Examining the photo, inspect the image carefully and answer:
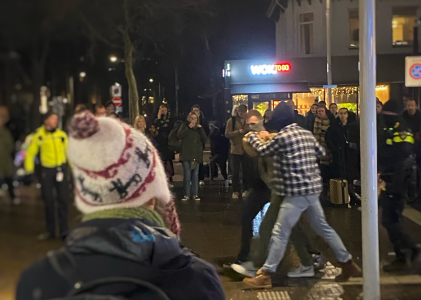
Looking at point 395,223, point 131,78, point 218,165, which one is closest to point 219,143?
point 218,165

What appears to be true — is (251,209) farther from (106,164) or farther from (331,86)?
(106,164)

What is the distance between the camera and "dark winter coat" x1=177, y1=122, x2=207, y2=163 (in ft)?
7.95

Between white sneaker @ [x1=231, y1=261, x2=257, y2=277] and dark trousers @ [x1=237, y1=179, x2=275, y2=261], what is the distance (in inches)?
6.0

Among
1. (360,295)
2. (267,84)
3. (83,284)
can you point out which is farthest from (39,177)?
(360,295)

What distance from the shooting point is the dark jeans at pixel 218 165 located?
279cm

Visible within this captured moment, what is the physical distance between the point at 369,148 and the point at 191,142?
1386mm

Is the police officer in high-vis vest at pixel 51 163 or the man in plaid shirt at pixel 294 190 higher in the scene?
the police officer in high-vis vest at pixel 51 163

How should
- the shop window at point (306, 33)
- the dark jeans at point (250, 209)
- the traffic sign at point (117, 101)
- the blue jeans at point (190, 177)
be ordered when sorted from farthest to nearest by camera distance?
the dark jeans at point (250, 209)
the shop window at point (306, 33)
the blue jeans at point (190, 177)
the traffic sign at point (117, 101)

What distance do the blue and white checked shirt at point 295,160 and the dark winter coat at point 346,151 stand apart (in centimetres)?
10

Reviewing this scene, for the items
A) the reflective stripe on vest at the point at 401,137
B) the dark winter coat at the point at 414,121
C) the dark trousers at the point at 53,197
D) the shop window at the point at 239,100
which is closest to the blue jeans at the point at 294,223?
the reflective stripe on vest at the point at 401,137

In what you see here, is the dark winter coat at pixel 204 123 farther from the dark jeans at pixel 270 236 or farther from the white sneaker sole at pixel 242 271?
the white sneaker sole at pixel 242 271

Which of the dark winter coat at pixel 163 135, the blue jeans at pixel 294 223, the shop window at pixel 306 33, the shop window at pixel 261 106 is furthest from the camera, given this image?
the blue jeans at pixel 294 223

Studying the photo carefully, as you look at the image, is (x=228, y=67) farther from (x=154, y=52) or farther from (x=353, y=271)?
→ (x=353, y=271)

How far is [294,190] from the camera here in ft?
11.9
